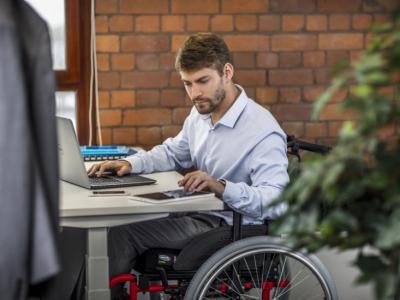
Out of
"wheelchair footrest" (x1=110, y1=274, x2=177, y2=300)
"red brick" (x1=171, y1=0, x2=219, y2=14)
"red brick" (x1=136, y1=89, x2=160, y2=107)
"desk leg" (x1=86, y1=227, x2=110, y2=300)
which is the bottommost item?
"wheelchair footrest" (x1=110, y1=274, x2=177, y2=300)

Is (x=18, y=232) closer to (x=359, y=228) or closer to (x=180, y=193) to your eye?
(x=359, y=228)

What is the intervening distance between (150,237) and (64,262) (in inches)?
12.0

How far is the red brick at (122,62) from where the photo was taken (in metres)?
3.79

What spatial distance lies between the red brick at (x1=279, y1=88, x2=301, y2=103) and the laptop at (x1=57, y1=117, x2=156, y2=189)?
1.27 m

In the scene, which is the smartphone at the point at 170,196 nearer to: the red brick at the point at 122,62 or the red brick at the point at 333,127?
the red brick at the point at 122,62

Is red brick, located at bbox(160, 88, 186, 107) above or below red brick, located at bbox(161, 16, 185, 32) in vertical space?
below

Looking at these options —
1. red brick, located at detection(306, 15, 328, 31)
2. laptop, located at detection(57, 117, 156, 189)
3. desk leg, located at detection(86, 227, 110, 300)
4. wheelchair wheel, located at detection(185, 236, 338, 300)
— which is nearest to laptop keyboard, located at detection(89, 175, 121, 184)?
laptop, located at detection(57, 117, 156, 189)

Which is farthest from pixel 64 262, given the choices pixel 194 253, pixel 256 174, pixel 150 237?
pixel 256 174

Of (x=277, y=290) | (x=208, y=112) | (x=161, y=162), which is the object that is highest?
(x=208, y=112)

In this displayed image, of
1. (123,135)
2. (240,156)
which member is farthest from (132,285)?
(123,135)

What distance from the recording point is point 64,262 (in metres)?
2.69

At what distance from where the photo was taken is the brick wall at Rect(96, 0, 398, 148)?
378 centimetres

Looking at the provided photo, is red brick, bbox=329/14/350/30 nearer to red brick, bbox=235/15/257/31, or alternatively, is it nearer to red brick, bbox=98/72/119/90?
red brick, bbox=235/15/257/31

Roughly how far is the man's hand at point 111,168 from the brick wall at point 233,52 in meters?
0.92
